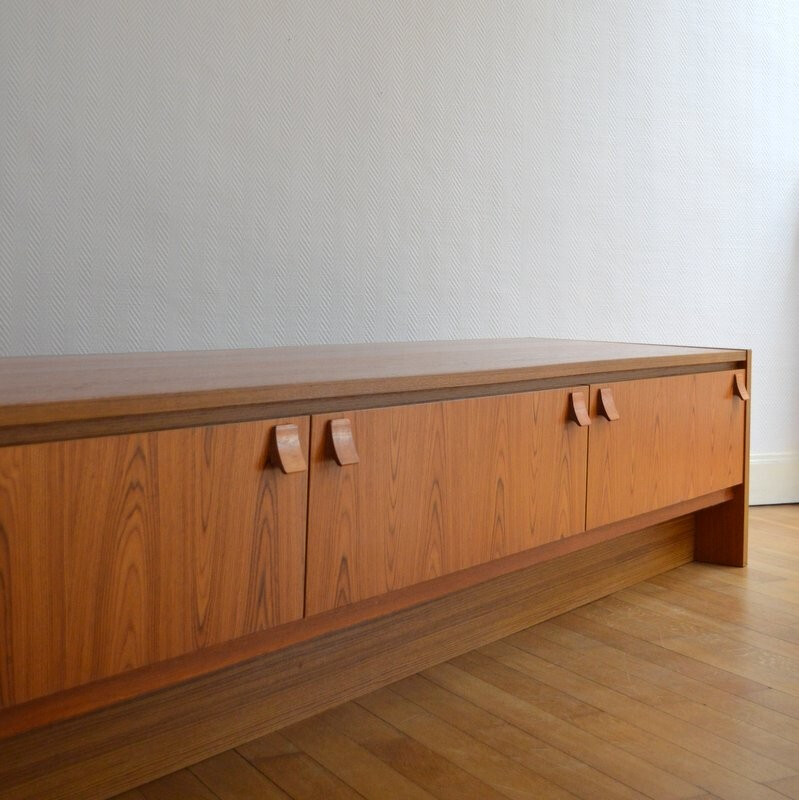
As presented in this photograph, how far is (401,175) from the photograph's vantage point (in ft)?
7.26

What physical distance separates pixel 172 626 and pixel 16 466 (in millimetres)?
279

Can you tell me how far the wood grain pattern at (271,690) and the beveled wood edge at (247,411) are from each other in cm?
42

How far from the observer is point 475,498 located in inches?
59.9

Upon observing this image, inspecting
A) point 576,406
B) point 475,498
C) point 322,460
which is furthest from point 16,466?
point 576,406

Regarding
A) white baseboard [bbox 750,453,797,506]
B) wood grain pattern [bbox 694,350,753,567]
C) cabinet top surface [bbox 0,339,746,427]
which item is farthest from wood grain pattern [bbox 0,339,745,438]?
white baseboard [bbox 750,453,797,506]

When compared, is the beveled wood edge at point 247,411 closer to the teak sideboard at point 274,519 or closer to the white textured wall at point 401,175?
the teak sideboard at point 274,519

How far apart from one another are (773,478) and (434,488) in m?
2.08

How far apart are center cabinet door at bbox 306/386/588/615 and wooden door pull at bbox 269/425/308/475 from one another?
0.14ft

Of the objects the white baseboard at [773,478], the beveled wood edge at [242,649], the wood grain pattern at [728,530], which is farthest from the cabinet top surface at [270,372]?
the white baseboard at [773,478]

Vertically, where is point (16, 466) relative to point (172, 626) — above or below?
above

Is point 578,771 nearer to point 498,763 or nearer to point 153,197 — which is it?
point 498,763

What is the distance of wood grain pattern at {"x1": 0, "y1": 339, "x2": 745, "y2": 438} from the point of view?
105 centimetres

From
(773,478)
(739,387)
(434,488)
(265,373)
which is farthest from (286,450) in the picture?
(773,478)

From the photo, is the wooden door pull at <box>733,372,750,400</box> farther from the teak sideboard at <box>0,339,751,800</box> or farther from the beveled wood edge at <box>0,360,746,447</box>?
the beveled wood edge at <box>0,360,746,447</box>
